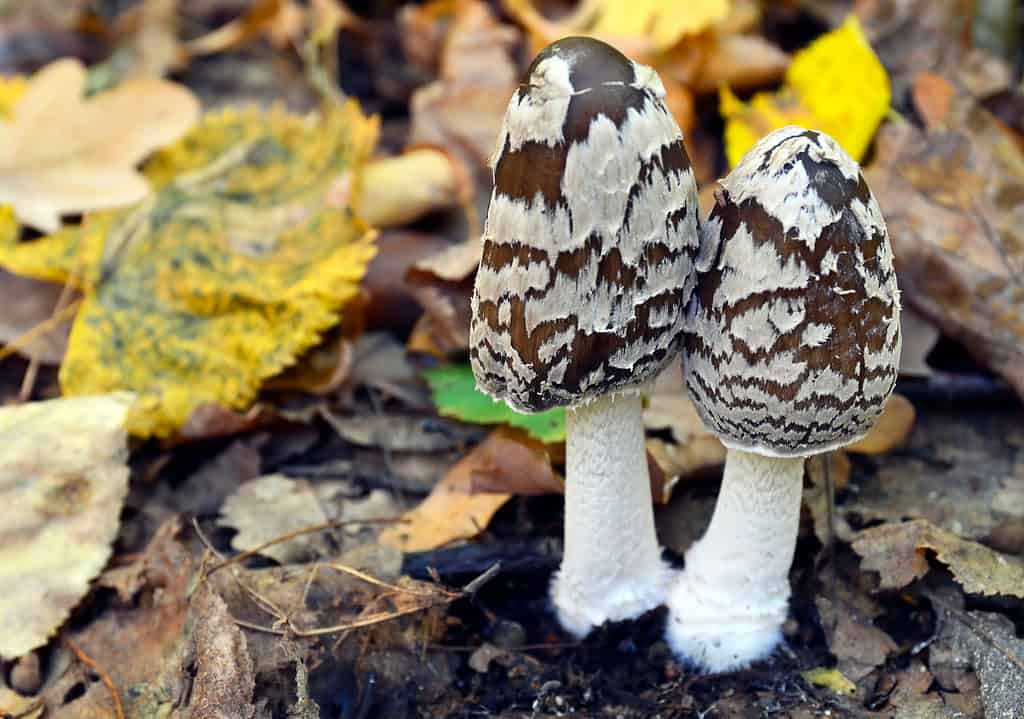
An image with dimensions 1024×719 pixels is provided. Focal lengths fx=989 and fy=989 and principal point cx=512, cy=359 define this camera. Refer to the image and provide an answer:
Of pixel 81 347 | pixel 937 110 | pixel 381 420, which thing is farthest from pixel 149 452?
pixel 937 110

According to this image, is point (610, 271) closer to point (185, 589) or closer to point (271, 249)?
point (185, 589)

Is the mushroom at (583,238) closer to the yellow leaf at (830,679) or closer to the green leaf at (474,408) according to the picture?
the green leaf at (474,408)

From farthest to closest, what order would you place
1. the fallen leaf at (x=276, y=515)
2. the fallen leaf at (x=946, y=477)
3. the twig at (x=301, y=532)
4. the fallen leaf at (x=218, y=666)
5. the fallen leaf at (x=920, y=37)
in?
the fallen leaf at (x=920, y=37) < the fallen leaf at (x=276, y=515) < the fallen leaf at (x=946, y=477) < the twig at (x=301, y=532) < the fallen leaf at (x=218, y=666)

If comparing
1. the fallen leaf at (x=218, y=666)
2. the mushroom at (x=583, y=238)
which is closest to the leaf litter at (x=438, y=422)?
the fallen leaf at (x=218, y=666)

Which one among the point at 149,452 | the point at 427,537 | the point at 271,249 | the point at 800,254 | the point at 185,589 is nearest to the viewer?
the point at 800,254

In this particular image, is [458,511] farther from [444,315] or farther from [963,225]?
[963,225]

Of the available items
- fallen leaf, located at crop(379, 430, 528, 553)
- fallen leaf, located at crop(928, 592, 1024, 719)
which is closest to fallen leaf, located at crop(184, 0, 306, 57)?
fallen leaf, located at crop(379, 430, 528, 553)

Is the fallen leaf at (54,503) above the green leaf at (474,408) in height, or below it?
below

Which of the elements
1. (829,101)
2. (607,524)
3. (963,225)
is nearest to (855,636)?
(607,524)
